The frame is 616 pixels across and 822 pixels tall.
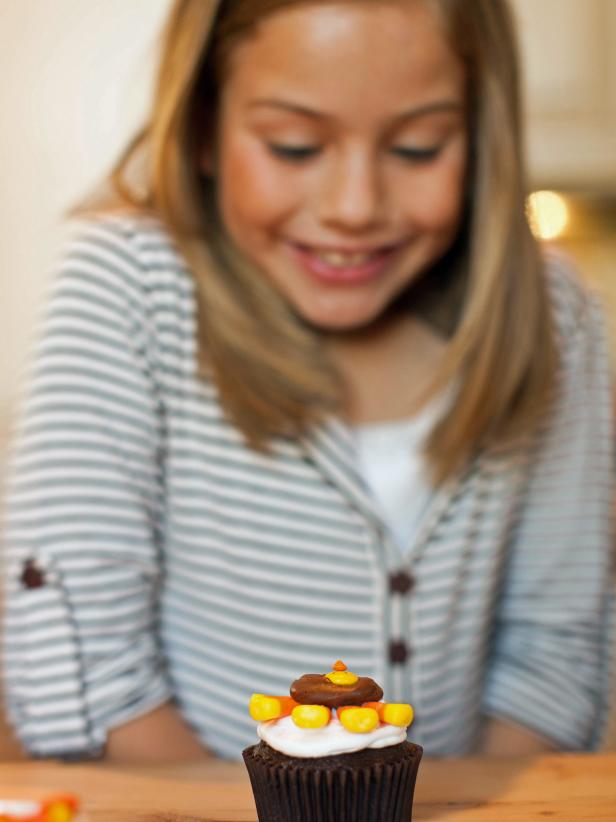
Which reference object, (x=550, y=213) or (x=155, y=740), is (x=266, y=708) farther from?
(x=550, y=213)

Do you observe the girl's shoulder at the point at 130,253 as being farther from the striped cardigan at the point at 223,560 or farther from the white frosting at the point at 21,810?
the white frosting at the point at 21,810

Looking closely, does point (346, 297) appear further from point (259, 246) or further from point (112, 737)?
point (112, 737)

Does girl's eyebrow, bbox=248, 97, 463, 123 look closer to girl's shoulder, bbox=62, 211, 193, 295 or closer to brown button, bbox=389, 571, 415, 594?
girl's shoulder, bbox=62, 211, 193, 295

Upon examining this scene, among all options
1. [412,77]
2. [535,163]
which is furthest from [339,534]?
[535,163]

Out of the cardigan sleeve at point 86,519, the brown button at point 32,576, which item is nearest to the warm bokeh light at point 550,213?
the cardigan sleeve at point 86,519

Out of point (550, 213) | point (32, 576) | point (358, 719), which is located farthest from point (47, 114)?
point (358, 719)
